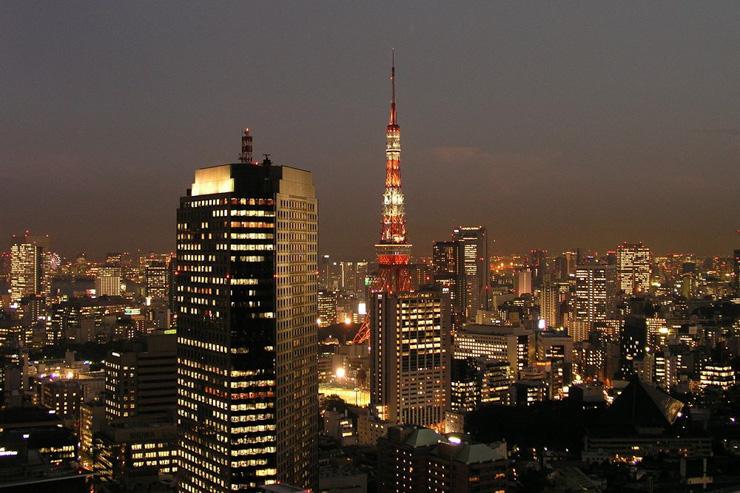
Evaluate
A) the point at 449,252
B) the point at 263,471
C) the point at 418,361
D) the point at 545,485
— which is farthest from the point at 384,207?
the point at 449,252

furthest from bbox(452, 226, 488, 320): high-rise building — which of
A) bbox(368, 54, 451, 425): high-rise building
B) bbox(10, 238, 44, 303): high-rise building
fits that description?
bbox(10, 238, 44, 303): high-rise building

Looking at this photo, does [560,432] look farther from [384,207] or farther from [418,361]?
[384,207]

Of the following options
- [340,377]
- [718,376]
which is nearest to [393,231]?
[340,377]

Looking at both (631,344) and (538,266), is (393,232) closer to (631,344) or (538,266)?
(631,344)

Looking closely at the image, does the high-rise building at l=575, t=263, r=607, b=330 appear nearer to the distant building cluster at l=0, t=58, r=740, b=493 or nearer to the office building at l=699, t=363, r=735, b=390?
the distant building cluster at l=0, t=58, r=740, b=493

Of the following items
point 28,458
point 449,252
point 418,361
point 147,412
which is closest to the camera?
point 28,458

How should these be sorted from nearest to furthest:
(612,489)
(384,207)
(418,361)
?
(612,489) → (418,361) → (384,207)
